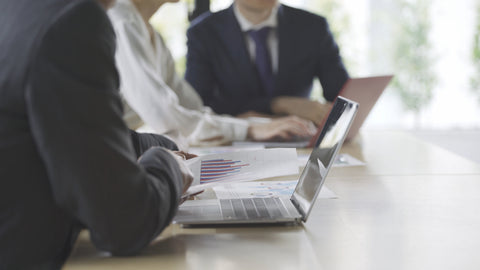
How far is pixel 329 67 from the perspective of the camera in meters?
2.81

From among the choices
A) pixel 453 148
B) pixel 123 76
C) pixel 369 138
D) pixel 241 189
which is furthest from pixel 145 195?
pixel 453 148

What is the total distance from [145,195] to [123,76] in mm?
1242

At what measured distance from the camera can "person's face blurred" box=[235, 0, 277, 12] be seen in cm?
267

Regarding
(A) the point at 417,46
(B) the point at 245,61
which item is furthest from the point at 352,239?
(A) the point at 417,46

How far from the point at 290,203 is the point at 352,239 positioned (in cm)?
20

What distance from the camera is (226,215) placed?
991 mm

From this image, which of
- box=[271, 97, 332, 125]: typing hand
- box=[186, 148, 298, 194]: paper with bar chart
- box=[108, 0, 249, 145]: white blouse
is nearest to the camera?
box=[186, 148, 298, 194]: paper with bar chart

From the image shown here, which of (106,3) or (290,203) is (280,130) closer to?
(290,203)

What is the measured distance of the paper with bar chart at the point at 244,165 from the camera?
1.06m

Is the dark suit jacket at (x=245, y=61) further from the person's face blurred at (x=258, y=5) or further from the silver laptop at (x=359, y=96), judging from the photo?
the silver laptop at (x=359, y=96)

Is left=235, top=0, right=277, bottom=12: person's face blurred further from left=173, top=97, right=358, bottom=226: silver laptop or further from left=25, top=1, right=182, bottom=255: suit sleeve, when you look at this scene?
left=25, top=1, right=182, bottom=255: suit sleeve

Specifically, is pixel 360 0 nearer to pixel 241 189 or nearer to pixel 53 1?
pixel 241 189

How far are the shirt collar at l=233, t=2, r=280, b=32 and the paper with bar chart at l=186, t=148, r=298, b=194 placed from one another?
5.54 feet

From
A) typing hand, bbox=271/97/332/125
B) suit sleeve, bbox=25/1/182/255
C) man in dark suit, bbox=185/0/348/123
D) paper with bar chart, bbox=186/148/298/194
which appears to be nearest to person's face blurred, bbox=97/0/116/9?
suit sleeve, bbox=25/1/182/255
